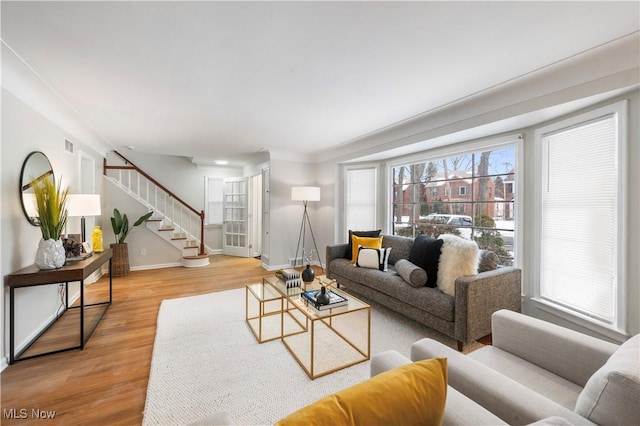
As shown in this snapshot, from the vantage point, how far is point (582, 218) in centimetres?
226

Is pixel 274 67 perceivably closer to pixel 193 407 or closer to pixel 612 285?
pixel 193 407

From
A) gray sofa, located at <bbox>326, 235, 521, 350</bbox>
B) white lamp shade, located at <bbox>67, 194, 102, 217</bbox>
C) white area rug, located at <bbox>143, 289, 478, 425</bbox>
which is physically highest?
white lamp shade, located at <bbox>67, 194, 102, 217</bbox>

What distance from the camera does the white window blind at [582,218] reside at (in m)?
2.08

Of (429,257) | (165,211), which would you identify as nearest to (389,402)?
(429,257)

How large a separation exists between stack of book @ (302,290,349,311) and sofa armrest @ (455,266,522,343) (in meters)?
0.96

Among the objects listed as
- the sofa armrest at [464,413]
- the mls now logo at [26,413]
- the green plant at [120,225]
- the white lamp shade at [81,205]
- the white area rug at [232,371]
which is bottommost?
the mls now logo at [26,413]

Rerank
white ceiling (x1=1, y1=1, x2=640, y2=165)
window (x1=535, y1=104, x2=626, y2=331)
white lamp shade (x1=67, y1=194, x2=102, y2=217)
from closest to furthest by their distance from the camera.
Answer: white ceiling (x1=1, y1=1, x2=640, y2=165) → window (x1=535, y1=104, x2=626, y2=331) → white lamp shade (x1=67, y1=194, x2=102, y2=217)

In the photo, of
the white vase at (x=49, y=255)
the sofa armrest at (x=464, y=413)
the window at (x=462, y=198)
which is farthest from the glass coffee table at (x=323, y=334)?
the white vase at (x=49, y=255)

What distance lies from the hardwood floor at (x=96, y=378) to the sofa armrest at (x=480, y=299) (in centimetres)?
239

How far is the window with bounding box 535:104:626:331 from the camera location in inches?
80.4

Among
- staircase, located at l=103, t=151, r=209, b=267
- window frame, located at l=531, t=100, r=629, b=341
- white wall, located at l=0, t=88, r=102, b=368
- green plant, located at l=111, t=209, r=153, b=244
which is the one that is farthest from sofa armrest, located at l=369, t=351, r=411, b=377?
green plant, located at l=111, t=209, r=153, b=244

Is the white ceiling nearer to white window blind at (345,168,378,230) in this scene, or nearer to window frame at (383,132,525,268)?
window frame at (383,132,525,268)

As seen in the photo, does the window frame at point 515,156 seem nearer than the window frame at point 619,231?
No

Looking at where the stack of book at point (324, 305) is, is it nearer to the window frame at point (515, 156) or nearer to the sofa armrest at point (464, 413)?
the sofa armrest at point (464, 413)
